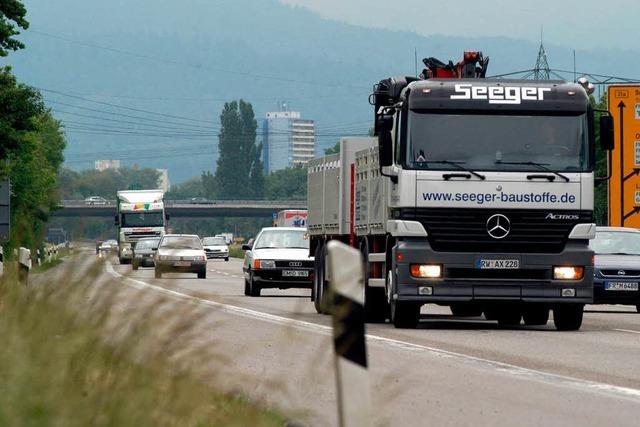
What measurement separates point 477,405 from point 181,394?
5.38 m

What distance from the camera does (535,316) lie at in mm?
24922

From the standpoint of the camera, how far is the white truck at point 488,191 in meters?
21.2

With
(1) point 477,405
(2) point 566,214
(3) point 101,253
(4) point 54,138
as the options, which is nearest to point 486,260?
(2) point 566,214

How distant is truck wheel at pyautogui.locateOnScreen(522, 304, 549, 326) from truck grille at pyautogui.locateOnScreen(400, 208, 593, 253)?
2558 mm

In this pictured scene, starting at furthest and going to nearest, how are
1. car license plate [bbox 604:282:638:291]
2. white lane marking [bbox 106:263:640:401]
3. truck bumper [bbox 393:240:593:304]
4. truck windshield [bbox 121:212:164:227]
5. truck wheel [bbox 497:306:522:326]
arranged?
truck windshield [bbox 121:212:164:227] < car license plate [bbox 604:282:638:291] < truck wheel [bbox 497:306:522:326] < truck bumper [bbox 393:240:593:304] < white lane marking [bbox 106:263:640:401]

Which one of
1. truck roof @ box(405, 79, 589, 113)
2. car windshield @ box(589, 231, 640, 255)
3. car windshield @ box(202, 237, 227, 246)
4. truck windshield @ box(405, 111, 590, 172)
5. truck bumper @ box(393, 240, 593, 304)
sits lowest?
truck bumper @ box(393, 240, 593, 304)

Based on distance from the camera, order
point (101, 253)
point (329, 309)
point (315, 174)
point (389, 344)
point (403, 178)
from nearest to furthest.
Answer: point (329, 309), point (101, 253), point (389, 344), point (403, 178), point (315, 174)

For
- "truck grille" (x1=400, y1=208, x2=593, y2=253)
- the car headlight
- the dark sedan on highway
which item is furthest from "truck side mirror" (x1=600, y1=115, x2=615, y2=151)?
the car headlight

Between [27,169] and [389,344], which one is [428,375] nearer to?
[389,344]

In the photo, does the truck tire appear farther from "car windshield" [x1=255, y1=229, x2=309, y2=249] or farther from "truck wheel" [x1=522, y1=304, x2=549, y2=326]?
"car windshield" [x1=255, y1=229, x2=309, y2=249]

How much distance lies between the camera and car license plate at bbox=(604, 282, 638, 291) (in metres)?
30.0

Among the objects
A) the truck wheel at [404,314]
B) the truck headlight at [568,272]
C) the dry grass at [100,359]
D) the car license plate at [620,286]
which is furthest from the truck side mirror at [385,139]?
the dry grass at [100,359]

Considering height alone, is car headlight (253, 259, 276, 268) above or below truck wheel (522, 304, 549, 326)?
above

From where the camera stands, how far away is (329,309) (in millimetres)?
6637
